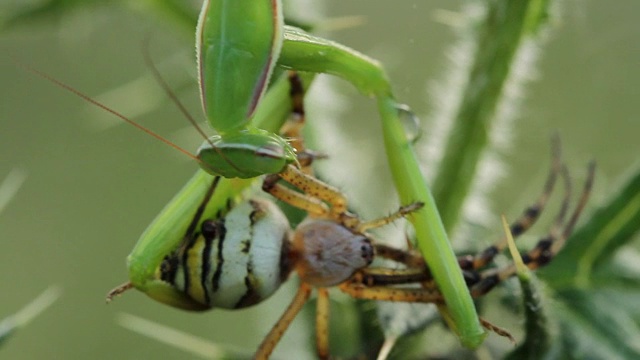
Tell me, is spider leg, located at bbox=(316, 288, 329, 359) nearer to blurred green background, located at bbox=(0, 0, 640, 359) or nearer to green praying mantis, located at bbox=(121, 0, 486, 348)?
green praying mantis, located at bbox=(121, 0, 486, 348)

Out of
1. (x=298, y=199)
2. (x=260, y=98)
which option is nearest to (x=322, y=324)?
(x=298, y=199)

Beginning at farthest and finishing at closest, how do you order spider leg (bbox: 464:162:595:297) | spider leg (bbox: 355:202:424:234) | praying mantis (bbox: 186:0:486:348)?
spider leg (bbox: 464:162:595:297)
spider leg (bbox: 355:202:424:234)
praying mantis (bbox: 186:0:486:348)

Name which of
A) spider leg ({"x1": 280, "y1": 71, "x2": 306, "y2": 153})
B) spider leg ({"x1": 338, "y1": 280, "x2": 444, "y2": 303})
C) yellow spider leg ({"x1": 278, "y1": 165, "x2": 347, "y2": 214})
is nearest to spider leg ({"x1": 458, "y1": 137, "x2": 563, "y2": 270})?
spider leg ({"x1": 338, "y1": 280, "x2": 444, "y2": 303})

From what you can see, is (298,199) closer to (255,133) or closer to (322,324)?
(322,324)

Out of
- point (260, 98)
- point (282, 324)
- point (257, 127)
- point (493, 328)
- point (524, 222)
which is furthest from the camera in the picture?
point (524, 222)

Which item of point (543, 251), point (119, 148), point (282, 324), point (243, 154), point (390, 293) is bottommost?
point (119, 148)

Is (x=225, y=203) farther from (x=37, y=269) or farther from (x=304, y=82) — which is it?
(x=37, y=269)


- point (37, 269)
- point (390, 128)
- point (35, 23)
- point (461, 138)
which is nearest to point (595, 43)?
point (461, 138)
